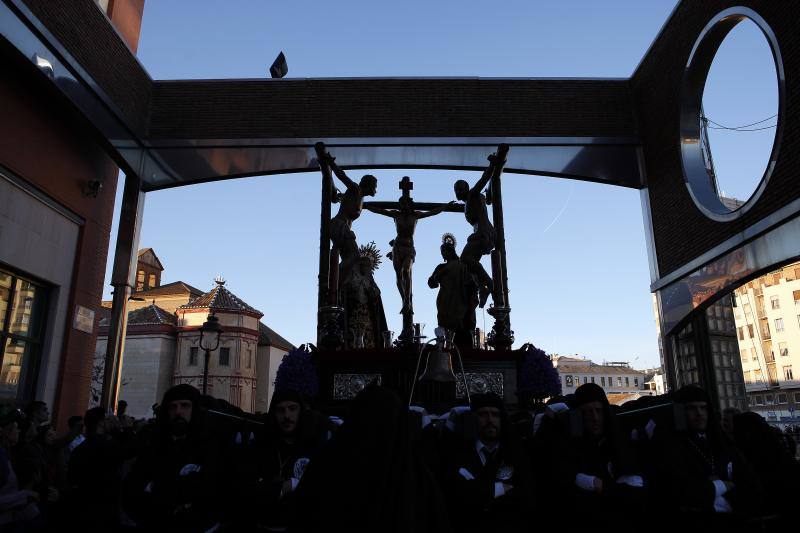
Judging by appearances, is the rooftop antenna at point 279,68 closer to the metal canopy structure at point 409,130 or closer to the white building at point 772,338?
the metal canopy structure at point 409,130

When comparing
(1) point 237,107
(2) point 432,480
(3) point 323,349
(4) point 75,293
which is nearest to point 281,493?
(2) point 432,480

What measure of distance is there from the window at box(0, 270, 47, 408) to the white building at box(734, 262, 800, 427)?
1167 inches

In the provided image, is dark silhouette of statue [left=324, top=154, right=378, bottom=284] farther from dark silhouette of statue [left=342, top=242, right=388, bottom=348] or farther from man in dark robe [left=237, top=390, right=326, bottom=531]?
man in dark robe [left=237, top=390, right=326, bottom=531]

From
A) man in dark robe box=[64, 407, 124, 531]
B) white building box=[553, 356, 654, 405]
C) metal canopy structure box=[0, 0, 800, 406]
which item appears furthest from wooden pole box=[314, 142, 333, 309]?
white building box=[553, 356, 654, 405]

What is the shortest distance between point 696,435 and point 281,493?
10.2ft

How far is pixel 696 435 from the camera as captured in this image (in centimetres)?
440

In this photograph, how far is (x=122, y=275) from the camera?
13172 mm

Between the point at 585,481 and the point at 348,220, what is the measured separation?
7088 mm

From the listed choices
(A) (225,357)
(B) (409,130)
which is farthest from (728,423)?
(A) (225,357)

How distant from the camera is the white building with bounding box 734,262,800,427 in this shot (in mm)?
29781

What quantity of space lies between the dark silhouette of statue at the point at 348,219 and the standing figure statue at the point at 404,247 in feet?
2.03

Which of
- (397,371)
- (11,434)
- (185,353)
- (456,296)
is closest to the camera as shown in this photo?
(11,434)

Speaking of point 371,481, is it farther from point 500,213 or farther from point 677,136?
point 677,136

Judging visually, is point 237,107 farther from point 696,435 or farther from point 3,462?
point 696,435
